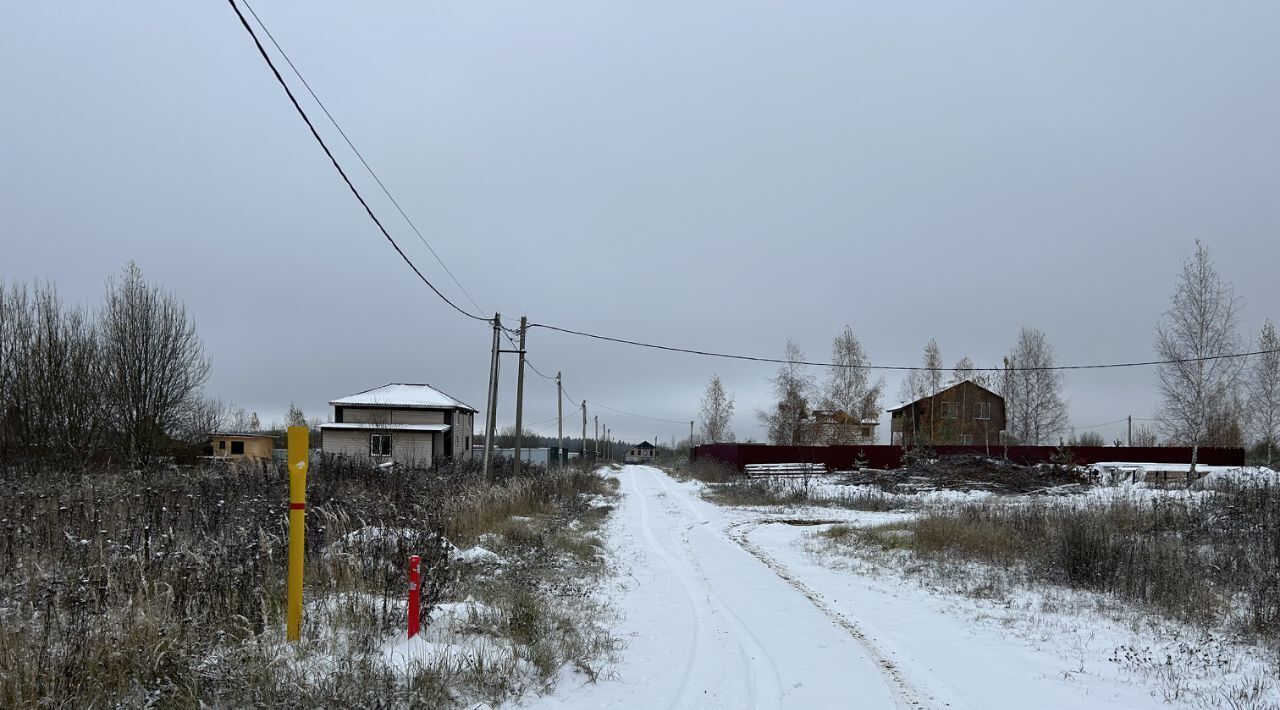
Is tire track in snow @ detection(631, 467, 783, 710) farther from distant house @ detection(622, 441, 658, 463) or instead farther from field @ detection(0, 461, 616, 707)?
distant house @ detection(622, 441, 658, 463)

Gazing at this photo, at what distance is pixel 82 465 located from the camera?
20078 millimetres

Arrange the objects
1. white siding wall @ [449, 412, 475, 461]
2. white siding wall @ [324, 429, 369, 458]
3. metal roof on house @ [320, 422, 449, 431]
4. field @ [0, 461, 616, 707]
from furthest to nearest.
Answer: white siding wall @ [449, 412, 475, 461], white siding wall @ [324, 429, 369, 458], metal roof on house @ [320, 422, 449, 431], field @ [0, 461, 616, 707]

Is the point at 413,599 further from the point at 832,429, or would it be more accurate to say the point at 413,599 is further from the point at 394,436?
the point at 394,436

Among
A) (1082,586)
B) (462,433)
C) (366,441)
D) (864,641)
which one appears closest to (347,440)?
(366,441)

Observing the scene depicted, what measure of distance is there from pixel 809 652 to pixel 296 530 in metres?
4.53

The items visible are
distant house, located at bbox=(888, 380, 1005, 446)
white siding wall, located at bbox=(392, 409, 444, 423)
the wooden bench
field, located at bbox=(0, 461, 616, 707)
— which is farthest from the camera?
distant house, located at bbox=(888, 380, 1005, 446)

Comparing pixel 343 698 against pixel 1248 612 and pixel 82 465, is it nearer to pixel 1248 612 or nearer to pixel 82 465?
pixel 1248 612

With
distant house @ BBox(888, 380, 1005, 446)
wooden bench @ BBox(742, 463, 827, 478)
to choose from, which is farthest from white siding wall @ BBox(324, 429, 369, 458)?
distant house @ BBox(888, 380, 1005, 446)

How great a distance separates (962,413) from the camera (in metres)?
56.9

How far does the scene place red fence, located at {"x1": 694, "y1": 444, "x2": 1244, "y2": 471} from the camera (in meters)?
37.1

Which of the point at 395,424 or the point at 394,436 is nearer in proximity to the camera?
the point at 394,436

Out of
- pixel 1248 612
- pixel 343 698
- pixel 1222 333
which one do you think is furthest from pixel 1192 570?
pixel 1222 333

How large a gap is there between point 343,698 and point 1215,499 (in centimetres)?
1864

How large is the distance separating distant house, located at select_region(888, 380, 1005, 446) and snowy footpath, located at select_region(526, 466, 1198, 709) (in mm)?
45687
